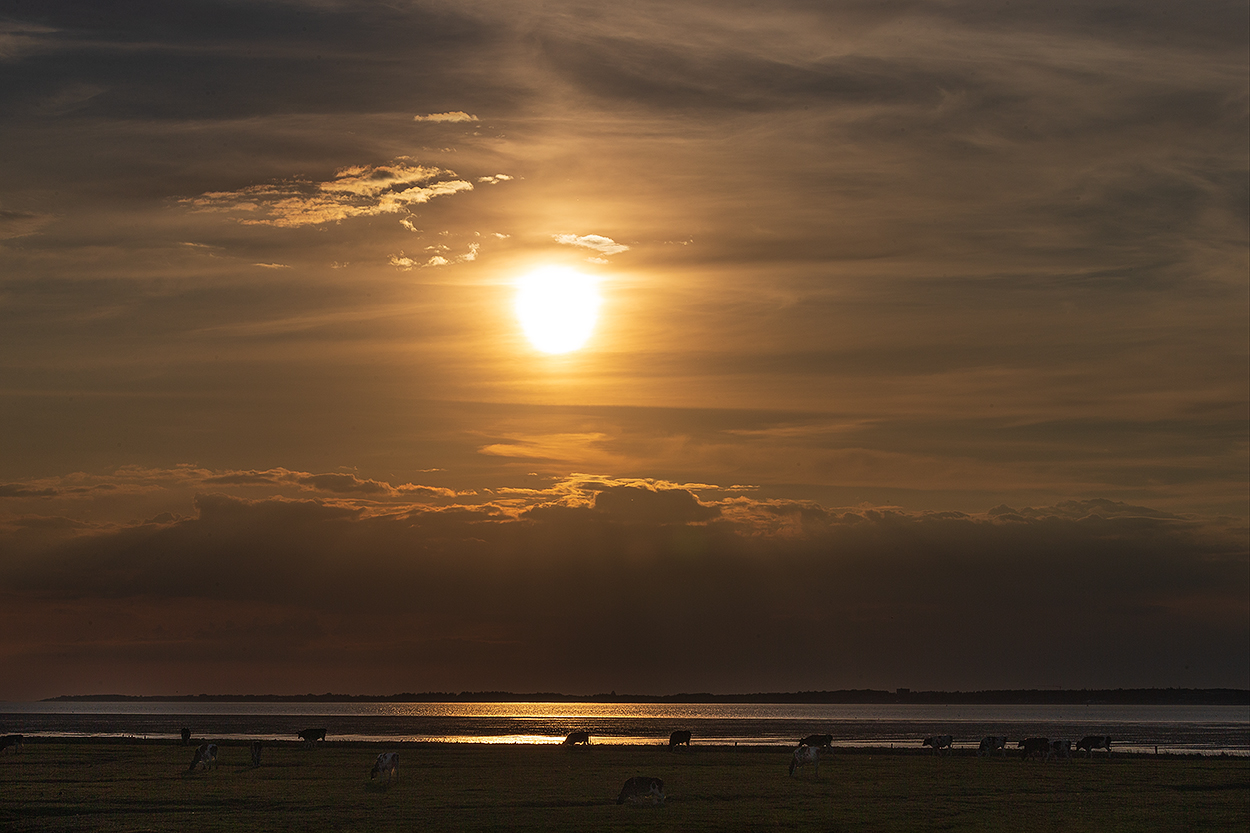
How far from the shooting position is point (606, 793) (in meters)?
40.7

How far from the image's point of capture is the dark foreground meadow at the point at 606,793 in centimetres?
3222

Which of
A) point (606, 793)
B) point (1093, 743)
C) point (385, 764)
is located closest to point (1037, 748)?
point (1093, 743)

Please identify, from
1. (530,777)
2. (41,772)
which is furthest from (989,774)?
(41,772)

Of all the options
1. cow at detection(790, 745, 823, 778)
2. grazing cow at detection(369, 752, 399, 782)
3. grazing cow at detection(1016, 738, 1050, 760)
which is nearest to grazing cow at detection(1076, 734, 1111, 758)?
grazing cow at detection(1016, 738, 1050, 760)

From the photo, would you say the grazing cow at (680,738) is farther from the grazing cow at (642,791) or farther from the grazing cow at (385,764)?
the grazing cow at (642,791)

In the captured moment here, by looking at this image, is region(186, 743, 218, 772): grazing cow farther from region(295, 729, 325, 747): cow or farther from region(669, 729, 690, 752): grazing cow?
region(669, 729, 690, 752): grazing cow

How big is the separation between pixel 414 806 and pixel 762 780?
17.3 m

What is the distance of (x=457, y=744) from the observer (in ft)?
258

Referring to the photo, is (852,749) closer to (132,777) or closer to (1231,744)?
(1231,744)

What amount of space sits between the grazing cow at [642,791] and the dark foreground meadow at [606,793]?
0.53 meters

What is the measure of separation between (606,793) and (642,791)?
429 centimetres

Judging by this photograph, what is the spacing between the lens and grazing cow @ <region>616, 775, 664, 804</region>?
120ft

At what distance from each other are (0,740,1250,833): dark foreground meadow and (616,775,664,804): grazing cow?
20.8 inches

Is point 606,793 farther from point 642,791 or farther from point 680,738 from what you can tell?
point 680,738
